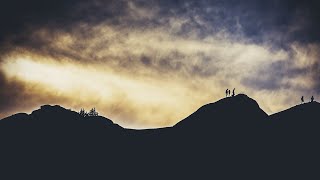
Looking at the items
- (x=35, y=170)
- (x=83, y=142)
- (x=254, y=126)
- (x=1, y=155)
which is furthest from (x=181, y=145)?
(x=1, y=155)

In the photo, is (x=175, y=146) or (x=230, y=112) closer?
(x=230, y=112)

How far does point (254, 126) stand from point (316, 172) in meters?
22.0

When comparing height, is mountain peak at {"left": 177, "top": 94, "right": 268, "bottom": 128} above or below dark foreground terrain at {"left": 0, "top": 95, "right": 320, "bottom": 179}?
above

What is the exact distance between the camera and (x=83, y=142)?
111500mm

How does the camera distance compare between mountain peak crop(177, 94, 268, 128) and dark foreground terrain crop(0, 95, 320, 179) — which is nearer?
dark foreground terrain crop(0, 95, 320, 179)

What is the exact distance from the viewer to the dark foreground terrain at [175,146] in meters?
84.5

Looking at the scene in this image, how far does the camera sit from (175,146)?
99.4m

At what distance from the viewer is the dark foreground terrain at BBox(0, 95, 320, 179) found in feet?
277

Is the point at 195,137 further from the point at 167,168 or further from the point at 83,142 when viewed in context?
the point at 83,142

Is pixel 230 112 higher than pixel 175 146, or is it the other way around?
pixel 230 112

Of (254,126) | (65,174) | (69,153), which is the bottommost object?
(65,174)

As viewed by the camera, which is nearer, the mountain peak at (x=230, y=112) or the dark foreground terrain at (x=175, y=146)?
the dark foreground terrain at (x=175, y=146)

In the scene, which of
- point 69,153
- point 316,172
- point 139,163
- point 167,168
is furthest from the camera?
point 69,153

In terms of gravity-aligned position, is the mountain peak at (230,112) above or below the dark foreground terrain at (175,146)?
above
